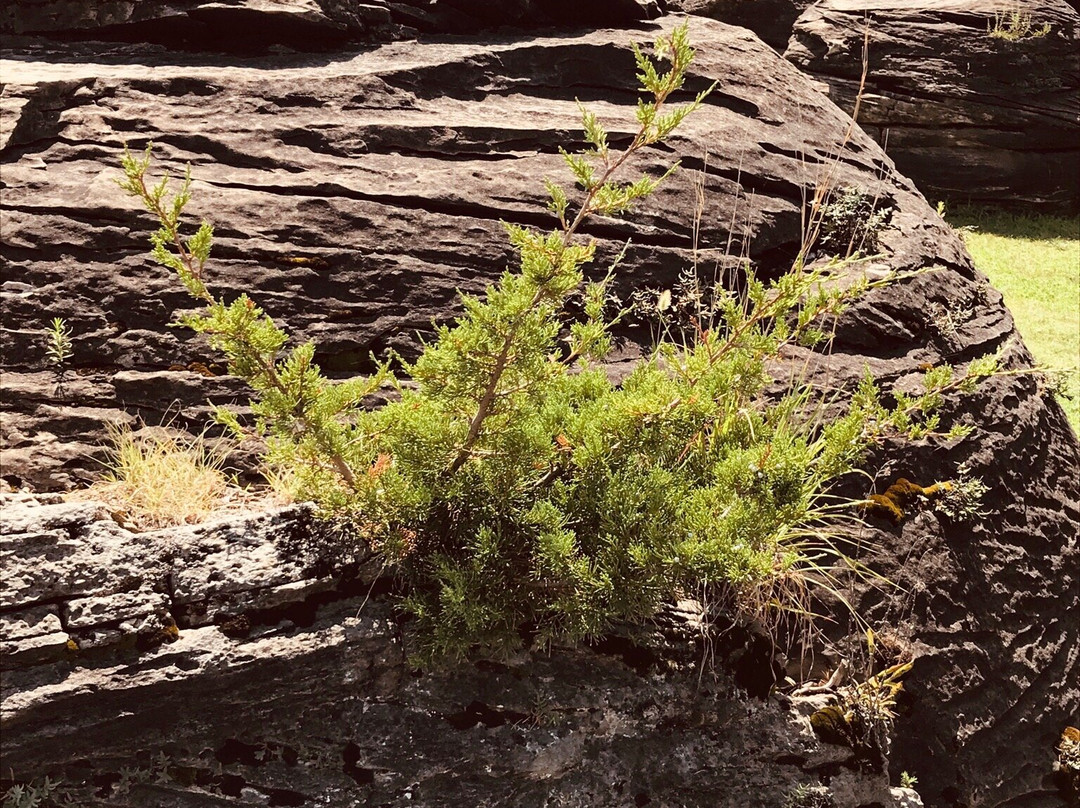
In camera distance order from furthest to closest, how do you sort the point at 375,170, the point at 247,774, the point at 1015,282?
the point at 1015,282, the point at 375,170, the point at 247,774

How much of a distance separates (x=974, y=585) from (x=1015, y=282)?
6077 millimetres

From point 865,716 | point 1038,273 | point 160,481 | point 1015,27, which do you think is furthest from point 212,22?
point 1015,27

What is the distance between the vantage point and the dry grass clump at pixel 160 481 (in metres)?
3.97

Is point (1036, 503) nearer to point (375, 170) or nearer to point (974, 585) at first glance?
point (974, 585)

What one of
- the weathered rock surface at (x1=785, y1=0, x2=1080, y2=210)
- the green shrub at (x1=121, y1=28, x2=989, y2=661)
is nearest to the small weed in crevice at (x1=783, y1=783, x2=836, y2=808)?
the green shrub at (x1=121, y1=28, x2=989, y2=661)

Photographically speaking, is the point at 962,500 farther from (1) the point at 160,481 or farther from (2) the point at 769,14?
(2) the point at 769,14

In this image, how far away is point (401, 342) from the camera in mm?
4996

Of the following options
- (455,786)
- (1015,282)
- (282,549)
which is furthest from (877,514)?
(1015,282)

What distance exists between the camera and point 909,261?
595cm

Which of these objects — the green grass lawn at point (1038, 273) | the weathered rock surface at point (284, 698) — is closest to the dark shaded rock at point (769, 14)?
the green grass lawn at point (1038, 273)

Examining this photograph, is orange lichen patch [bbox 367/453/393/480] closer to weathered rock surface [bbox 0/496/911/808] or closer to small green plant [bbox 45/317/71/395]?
weathered rock surface [bbox 0/496/911/808]

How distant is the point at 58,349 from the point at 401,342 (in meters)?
1.65

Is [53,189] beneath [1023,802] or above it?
above

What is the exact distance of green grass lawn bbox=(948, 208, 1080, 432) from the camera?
8570 mm
